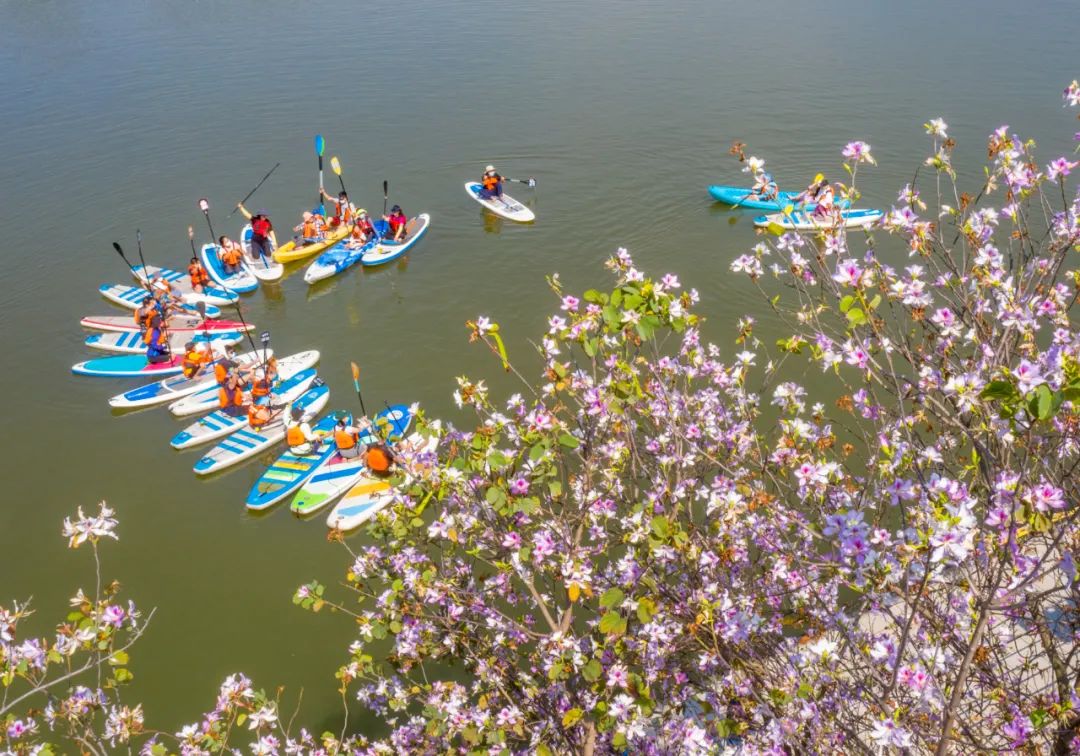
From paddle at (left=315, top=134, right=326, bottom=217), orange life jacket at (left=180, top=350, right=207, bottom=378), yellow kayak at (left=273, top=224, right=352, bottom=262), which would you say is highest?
paddle at (left=315, top=134, right=326, bottom=217)

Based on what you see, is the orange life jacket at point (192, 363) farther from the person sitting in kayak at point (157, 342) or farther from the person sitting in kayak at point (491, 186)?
the person sitting in kayak at point (491, 186)

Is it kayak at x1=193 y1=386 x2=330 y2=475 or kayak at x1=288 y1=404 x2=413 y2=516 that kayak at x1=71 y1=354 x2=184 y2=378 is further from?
kayak at x1=288 y1=404 x2=413 y2=516

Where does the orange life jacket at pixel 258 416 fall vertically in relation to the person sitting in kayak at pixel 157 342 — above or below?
above

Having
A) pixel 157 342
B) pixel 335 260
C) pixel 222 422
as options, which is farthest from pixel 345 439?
pixel 335 260

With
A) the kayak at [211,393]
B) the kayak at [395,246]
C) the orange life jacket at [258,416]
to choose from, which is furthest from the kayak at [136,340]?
the kayak at [395,246]

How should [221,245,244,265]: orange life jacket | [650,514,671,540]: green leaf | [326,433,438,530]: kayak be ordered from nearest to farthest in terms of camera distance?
[650,514,671,540]: green leaf < [326,433,438,530]: kayak < [221,245,244,265]: orange life jacket

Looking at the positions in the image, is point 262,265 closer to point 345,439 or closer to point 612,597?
point 345,439

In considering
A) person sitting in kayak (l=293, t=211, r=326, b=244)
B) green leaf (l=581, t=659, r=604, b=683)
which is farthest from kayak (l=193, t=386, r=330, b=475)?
green leaf (l=581, t=659, r=604, b=683)
